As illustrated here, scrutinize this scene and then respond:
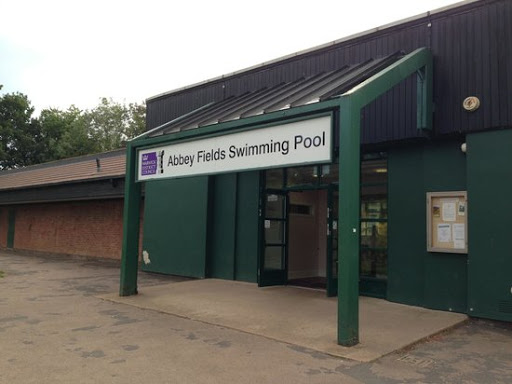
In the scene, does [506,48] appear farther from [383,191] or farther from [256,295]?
[256,295]

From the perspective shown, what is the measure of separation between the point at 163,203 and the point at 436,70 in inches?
313

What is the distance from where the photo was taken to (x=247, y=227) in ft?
36.1

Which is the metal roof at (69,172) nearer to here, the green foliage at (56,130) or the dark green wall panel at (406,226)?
the dark green wall panel at (406,226)

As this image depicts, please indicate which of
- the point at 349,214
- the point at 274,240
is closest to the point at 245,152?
the point at 349,214

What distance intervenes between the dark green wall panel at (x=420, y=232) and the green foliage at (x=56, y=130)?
38.4m

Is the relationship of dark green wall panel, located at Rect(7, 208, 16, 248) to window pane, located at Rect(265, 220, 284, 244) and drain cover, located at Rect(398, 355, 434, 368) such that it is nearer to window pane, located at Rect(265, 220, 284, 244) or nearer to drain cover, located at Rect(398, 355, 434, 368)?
window pane, located at Rect(265, 220, 284, 244)

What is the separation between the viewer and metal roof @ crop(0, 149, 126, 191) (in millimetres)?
16892

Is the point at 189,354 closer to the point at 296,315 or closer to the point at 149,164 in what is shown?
the point at 296,315

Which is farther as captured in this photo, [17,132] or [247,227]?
[17,132]

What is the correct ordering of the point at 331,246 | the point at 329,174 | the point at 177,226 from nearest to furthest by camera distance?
1. the point at 331,246
2. the point at 329,174
3. the point at 177,226

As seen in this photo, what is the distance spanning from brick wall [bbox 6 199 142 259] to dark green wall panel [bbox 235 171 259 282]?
621 centimetres

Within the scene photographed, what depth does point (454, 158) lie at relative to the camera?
25.3ft

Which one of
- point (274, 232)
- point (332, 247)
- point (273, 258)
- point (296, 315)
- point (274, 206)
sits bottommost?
point (296, 315)

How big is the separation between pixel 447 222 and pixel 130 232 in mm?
5779
